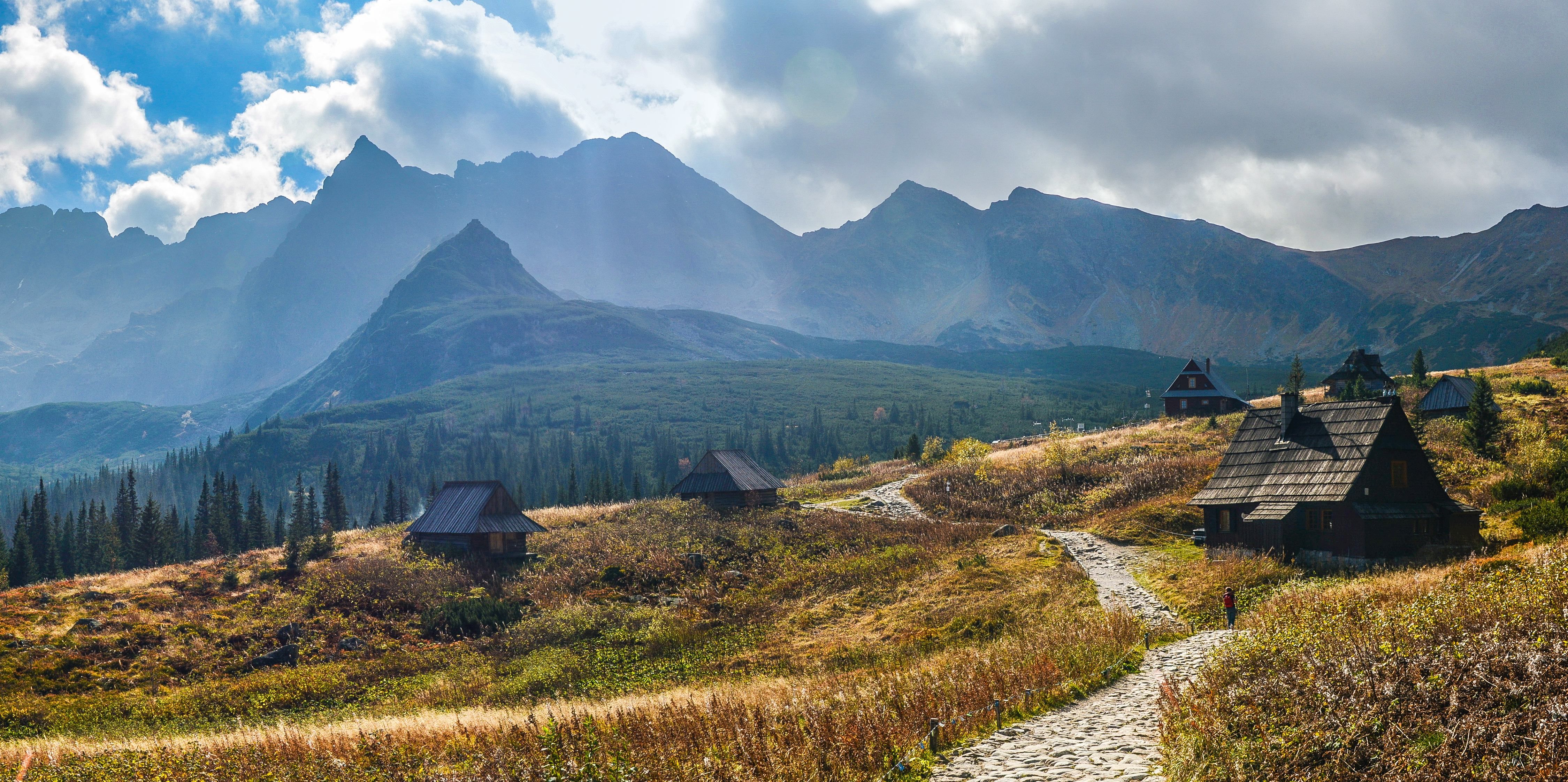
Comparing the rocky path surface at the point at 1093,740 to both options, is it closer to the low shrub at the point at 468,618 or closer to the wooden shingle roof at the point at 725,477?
the low shrub at the point at 468,618

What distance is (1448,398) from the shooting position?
73625 mm

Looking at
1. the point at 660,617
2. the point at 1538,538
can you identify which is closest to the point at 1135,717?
the point at 1538,538

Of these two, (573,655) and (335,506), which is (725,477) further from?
(335,506)

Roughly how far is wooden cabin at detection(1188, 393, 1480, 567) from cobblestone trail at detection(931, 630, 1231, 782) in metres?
21.2

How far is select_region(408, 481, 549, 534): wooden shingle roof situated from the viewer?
201 feet

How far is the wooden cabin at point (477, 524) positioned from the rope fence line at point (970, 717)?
48.0 meters

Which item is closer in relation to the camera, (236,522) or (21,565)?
(21,565)

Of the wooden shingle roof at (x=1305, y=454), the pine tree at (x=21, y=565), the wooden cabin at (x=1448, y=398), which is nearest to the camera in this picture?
the wooden shingle roof at (x=1305, y=454)

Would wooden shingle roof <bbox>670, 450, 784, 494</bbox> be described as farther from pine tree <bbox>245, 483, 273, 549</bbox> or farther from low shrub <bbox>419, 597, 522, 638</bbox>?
pine tree <bbox>245, 483, 273, 549</bbox>

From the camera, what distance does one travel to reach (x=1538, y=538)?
28.9m

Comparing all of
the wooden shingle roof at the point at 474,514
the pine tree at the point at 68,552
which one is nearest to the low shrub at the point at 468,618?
the wooden shingle roof at the point at 474,514

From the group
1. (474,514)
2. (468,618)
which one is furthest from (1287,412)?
(474,514)

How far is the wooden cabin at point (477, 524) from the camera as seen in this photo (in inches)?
2398

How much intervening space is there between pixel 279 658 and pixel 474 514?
73.6 ft
